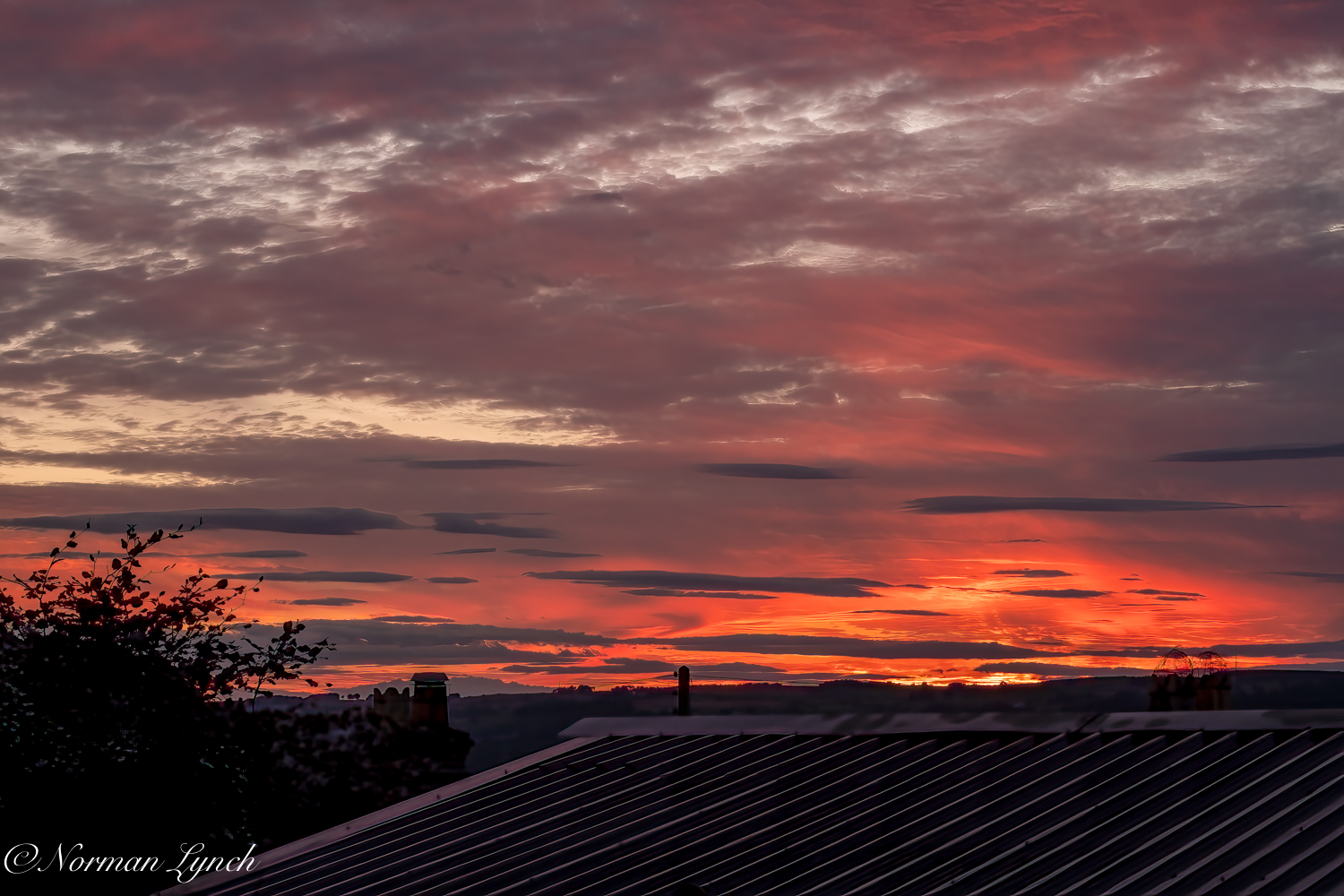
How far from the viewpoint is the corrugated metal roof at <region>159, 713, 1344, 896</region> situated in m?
11.1

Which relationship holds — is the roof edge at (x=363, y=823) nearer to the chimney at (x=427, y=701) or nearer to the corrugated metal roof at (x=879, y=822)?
the corrugated metal roof at (x=879, y=822)

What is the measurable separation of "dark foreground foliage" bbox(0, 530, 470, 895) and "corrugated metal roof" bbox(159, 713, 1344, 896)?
10266mm

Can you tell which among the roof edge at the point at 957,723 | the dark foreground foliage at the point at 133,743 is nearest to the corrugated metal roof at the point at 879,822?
the roof edge at the point at 957,723

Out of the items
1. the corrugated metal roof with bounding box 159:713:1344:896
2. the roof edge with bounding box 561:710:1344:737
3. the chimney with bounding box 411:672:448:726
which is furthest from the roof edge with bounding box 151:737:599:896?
the chimney with bounding box 411:672:448:726

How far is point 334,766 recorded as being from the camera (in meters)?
31.8

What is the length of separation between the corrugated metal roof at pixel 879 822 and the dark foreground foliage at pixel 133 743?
404 inches

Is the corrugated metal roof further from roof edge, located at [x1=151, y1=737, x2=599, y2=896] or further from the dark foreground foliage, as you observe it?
the dark foreground foliage

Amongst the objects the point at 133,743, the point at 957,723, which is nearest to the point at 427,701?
the point at 133,743

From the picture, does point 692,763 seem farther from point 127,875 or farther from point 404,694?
point 404,694

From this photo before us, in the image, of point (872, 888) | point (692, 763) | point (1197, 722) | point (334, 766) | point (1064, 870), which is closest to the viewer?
point (1064, 870)

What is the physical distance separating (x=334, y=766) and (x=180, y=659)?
4.87 m

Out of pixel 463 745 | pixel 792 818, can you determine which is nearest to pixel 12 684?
pixel 463 745

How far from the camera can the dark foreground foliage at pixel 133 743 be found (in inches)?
1041

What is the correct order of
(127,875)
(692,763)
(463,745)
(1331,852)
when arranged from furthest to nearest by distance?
(463,745) < (127,875) < (692,763) < (1331,852)
